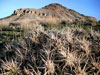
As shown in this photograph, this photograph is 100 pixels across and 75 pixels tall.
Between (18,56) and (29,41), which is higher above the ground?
(29,41)

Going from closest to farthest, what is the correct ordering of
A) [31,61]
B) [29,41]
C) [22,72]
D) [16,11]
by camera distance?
[22,72] → [31,61] → [29,41] → [16,11]


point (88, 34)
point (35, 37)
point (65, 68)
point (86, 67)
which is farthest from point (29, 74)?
point (88, 34)

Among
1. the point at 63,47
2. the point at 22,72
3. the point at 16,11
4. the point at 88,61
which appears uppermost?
the point at 16,11

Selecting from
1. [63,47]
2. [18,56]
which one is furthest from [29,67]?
[63,47]

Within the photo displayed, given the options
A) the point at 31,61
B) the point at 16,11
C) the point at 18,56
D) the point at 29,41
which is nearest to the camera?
the point at 31,61

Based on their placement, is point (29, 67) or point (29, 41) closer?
point (29, 67)

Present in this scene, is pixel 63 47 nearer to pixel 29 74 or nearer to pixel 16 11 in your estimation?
pixel 29 74

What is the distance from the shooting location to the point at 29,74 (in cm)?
390

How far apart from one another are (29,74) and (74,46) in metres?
1.36

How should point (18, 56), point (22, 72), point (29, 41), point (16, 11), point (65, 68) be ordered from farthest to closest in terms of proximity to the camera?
point (16, 11) → point (29, 41) → point (18, 56) → point (22, 72) → point (65, 68)

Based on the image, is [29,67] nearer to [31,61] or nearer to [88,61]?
[31,61]

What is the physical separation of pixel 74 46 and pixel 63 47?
12.8 inches

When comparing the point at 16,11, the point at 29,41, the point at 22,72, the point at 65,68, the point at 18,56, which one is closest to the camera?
the point at 65,68

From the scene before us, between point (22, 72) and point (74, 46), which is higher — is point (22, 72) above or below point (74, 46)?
below
